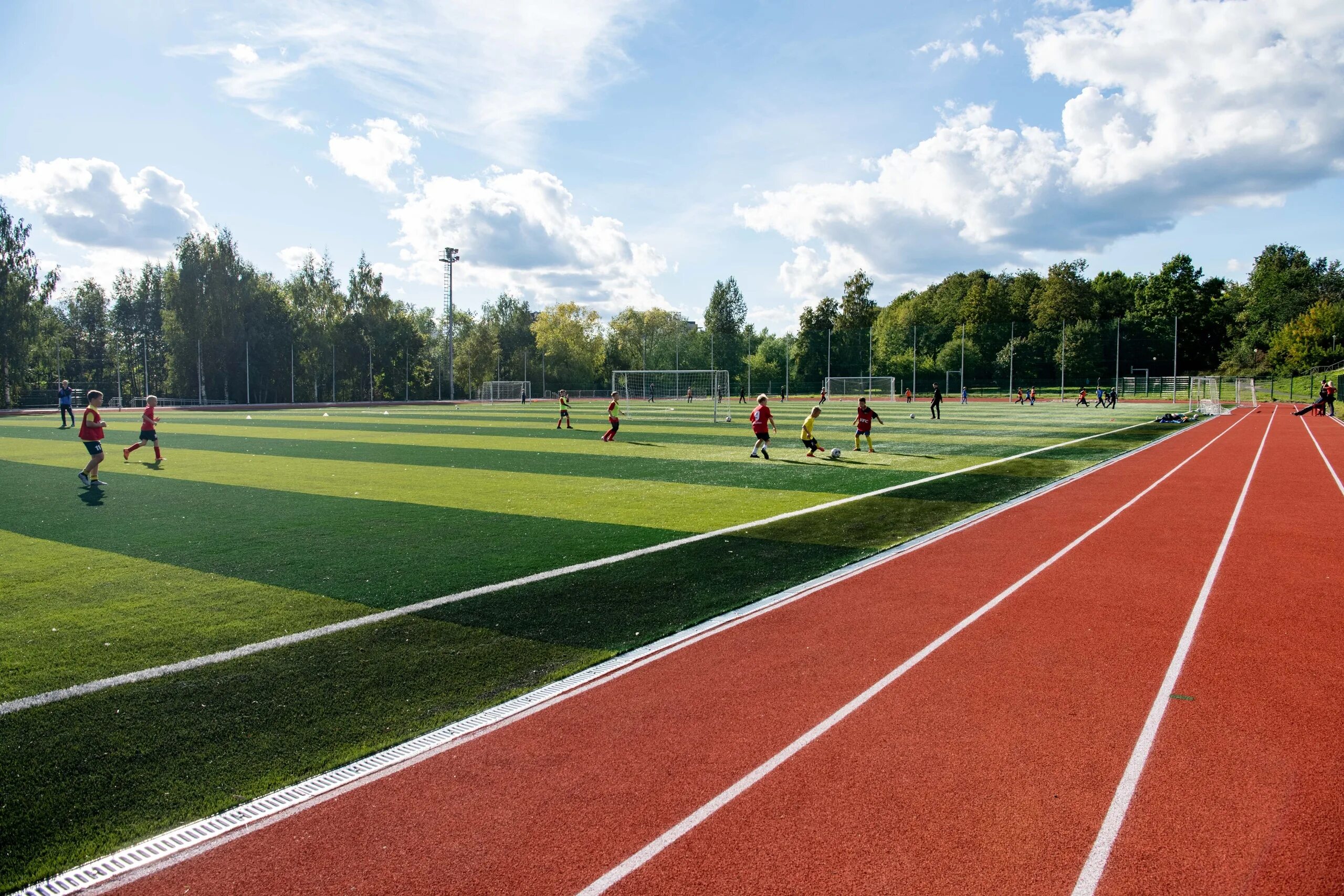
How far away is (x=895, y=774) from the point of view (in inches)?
163

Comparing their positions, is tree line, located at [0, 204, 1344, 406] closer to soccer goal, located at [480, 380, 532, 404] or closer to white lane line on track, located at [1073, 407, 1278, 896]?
soccer goal, located at [480, 380, 532, 404]

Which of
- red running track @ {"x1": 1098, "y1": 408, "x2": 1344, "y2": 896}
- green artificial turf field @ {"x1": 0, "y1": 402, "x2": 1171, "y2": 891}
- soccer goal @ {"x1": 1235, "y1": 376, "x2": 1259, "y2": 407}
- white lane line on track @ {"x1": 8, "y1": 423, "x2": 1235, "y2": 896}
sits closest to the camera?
white lane line on track @ {"x1": 8, "y1": 423, "x2": 1235, "y2": 896}

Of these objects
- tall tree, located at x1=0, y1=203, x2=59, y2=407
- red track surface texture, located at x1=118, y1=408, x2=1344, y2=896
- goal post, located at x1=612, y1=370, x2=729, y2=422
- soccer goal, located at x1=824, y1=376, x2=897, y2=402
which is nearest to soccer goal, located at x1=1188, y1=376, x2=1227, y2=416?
soccer goal, located at x1=824, y1=376, x2=897, y2=402

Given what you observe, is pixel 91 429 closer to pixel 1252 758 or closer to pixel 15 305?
pixel 1252 758

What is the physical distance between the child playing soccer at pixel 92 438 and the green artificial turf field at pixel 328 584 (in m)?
0.48

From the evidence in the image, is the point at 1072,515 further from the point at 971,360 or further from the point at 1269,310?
the point at 1269,310

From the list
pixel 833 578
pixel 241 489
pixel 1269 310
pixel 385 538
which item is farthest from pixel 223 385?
pixel 1269 310

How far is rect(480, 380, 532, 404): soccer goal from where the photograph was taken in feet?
269

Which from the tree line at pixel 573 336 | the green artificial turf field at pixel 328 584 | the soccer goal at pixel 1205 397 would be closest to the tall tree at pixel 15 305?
the tree line at pixel 573 336

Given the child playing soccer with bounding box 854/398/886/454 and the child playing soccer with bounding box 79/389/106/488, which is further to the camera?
the child playing soccer with bounding box 854/398/886/454

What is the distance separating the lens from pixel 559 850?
3.46 m

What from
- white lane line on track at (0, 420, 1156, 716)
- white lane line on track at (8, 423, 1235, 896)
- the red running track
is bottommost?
the red running track

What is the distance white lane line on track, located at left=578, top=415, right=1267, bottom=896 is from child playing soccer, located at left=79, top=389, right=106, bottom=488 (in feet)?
50.9

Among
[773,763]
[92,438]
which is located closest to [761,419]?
[92,438]
